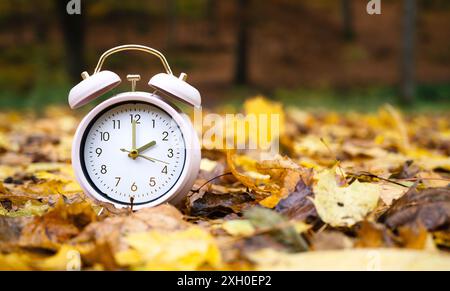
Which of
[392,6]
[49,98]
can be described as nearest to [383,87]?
[392,6]

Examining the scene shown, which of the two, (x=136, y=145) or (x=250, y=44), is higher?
(x=136, y=145)

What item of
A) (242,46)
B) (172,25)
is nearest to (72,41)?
(242,46)

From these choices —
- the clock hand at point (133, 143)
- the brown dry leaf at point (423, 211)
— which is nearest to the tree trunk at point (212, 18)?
the clock hand at point (133, 143)

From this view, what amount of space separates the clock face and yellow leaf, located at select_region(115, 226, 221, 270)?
1.35ft

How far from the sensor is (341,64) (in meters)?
23.9

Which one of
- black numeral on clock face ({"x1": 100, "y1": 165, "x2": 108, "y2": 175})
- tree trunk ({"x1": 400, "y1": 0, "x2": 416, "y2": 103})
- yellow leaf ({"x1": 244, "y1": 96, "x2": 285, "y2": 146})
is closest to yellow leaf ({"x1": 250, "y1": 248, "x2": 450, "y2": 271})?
black numeral on clock face ({"x1": 100, "y1": 165, "x2": 108, "y2": 175})

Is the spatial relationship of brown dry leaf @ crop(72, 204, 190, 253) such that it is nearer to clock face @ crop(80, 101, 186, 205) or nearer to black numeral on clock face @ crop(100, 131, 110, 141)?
clock face @ crop(80, 101, 186, 205)

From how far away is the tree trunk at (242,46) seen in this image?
19047 millimetres

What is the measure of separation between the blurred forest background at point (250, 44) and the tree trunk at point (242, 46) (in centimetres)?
3

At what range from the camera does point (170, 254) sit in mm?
1228

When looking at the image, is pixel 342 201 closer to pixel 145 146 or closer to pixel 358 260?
pixel 358 260

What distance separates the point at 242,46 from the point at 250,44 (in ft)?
4.24

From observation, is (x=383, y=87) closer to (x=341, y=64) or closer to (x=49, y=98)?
(x=341, y=64)

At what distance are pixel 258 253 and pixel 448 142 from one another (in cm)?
282
